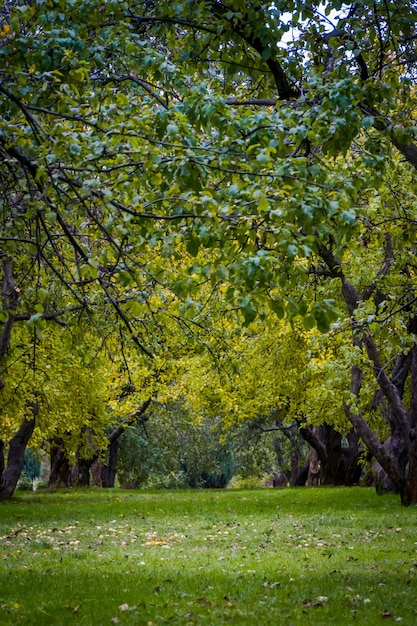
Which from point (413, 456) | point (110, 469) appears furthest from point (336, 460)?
point (413, 456)

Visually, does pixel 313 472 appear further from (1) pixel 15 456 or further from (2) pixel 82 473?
(1) pixel 15 456

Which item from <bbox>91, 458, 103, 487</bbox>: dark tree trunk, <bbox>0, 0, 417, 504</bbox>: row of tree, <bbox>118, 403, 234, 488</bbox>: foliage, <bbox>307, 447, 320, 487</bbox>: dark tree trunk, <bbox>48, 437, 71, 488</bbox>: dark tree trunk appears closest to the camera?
<bbox>0, 0, 417, 504</bbox>: row of tree

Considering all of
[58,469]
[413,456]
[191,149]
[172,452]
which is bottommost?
[58,469]

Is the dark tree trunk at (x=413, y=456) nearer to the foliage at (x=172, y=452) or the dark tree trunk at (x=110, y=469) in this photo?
the foliage at (x=172, y=452)

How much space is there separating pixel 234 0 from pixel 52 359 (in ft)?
41.1

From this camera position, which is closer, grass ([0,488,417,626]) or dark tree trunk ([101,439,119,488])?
grass ([0,488,417,626])

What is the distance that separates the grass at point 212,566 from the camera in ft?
24.6

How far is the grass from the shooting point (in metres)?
7.50

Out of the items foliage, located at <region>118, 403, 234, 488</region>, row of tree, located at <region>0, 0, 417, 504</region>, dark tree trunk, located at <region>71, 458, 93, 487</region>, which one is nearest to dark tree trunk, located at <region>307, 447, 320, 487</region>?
foliage, located at <region>118, 403, 234, 488</region>

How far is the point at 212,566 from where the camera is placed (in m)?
10.4

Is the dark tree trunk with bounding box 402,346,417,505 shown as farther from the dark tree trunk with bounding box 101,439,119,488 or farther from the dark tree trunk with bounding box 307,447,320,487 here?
the dark tree trunk with bounding box 101,439,119,488

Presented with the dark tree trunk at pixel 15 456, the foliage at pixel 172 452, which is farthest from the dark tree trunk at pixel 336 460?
the dark tree trunk at pixel 15 456

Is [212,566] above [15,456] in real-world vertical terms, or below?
below

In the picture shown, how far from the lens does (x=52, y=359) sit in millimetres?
18359
